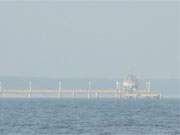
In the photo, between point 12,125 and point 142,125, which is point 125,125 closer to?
point 142,125

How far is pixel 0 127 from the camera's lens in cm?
10244

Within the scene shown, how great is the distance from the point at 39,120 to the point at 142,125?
14.2 metres

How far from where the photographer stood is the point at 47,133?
94438 millimetres

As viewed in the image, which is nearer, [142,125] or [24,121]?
[142,125]

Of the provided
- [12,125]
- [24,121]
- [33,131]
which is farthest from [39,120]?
[33,131]

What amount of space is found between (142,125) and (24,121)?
44.4 ft

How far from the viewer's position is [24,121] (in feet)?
379

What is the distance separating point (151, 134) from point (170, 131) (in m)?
3.33

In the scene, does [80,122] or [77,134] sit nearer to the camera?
[77,134]

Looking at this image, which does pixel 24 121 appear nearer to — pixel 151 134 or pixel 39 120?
pixel 39 120

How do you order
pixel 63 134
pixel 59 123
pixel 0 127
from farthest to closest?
pixel 59 123, pixel 0 127, pixel 63 134

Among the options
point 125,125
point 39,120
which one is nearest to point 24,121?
point 39,120

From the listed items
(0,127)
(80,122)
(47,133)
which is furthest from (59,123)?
(47,133)

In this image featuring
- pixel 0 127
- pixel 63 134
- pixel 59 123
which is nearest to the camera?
pixel 63 134
